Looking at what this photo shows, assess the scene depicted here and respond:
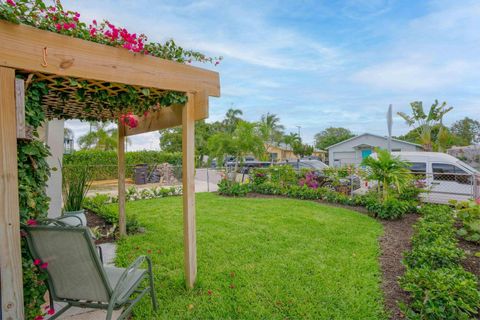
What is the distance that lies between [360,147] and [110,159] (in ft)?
57.3

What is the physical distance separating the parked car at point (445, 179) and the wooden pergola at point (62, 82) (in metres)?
6.16

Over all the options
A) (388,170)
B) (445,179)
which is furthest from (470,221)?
(445,179)

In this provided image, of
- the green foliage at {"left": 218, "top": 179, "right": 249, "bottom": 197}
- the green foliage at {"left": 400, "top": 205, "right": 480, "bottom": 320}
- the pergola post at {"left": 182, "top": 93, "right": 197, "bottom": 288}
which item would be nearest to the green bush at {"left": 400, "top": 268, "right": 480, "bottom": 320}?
the green foliage at {"left": 400, "top": 205, "right": 480, "bottom": 320}

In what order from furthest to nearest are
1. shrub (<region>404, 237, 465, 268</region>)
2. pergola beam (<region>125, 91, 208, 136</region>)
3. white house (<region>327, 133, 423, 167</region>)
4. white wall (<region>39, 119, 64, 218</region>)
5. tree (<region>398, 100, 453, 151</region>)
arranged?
1. white house (<region>327, 133, 423, 167</region>)
2. tree (<region>398, 100, 453, 151</region>)
3. white wall (<region>39, 119, 64, 218</region>)
4. shrub (<region>404, 237, 465, 268</region>)
5. pergola beam (<region>125, 91, 208, 136</region>)

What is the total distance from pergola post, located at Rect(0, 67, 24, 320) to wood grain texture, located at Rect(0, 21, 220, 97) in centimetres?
15

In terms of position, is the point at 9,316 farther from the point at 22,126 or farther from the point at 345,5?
the point at 345,5

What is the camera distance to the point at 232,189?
9453mm

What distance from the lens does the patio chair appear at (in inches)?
67.1

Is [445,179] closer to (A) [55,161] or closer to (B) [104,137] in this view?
(A) [55,161]

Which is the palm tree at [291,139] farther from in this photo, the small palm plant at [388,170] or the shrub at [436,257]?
the shrub at [436,257]

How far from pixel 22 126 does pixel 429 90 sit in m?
23.1

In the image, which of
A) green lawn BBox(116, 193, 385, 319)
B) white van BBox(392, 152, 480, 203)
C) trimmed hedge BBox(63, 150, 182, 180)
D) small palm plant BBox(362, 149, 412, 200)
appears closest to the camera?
green lawn BBox(116, 193, 385, 319)

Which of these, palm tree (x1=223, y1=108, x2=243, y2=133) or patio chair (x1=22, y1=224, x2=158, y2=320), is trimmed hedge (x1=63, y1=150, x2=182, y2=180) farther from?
palm tree (x1=223, y1=108, x2=243, y2=133)

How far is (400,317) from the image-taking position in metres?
2.28
